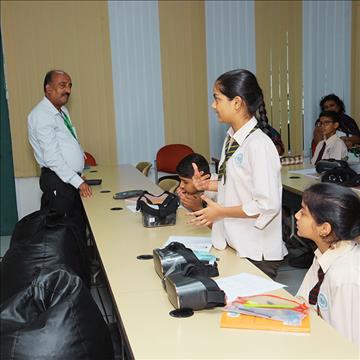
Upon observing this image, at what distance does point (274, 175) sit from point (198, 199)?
1.03 m

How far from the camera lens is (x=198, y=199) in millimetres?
3180

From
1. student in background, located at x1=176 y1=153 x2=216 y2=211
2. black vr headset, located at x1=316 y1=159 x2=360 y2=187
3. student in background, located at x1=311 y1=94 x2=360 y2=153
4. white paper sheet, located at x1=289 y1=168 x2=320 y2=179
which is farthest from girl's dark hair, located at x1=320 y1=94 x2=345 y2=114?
student in background, located at x1=176 y1=153 x2=216 y2=211

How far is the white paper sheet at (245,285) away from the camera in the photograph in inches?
72.7

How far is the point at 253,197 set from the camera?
222 cm

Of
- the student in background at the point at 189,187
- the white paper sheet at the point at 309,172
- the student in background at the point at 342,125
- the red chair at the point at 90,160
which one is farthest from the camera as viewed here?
the red chair at the point at 90,160

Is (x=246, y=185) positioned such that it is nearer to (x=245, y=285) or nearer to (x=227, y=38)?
(x=245, y=285)

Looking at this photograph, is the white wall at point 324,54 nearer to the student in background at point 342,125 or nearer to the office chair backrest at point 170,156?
the student in background at point 342,125

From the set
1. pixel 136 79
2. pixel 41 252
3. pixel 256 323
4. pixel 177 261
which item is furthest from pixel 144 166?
pixel 256 323

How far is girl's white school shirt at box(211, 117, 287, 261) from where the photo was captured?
7.16ft

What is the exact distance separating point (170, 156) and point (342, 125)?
6.35 ft

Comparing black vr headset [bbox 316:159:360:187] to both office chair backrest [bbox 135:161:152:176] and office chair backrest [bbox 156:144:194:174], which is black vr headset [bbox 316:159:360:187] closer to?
office chair backrest [bbox 156:144:194:174]

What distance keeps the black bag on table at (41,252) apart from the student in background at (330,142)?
2.89 meters

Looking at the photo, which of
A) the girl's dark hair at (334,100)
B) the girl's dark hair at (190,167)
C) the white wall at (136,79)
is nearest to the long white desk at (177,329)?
the girl's dark hair at (190,167)

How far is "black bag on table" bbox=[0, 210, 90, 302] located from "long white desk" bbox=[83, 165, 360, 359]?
27 centimetres
